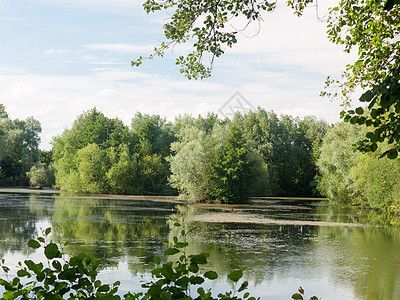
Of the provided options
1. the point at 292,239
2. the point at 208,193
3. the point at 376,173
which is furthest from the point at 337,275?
the point at 208,193

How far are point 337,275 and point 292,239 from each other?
5795 millimetres

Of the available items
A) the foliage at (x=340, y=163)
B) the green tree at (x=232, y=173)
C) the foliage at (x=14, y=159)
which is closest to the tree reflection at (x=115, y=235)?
the green tree at (x=232, y=173)

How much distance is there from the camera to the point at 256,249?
1444 cm

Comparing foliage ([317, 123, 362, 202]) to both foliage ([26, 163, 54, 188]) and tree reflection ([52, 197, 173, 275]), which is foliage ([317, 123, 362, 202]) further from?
foliage ([26, 163, 54, 188])

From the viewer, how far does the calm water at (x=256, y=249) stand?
1032cm

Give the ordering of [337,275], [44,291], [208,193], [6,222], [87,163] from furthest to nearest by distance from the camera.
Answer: [87,163] → [208,193] → [6,222] → [337,275] → [44,291]

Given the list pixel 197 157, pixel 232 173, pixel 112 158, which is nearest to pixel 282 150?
pixel 232 173

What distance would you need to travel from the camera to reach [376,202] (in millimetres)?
28969

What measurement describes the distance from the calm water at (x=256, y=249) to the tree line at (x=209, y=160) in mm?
8826

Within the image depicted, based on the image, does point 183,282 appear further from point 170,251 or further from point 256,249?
point 256,249

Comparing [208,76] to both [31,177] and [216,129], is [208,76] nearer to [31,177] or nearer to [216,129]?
[216,129]

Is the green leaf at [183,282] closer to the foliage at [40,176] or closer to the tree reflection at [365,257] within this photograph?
the tree reflection at [365,257]

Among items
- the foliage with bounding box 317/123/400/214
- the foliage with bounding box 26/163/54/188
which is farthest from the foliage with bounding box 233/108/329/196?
the foliage with bounding box 26/163/54/188

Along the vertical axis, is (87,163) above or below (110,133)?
below
